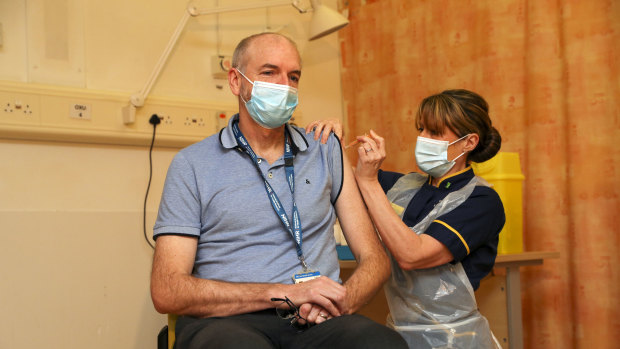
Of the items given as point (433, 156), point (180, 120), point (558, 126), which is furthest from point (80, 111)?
point (558, 126)

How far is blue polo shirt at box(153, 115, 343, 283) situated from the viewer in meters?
1.64

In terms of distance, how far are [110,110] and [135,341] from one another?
102 cm

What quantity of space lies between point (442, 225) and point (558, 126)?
0.97m

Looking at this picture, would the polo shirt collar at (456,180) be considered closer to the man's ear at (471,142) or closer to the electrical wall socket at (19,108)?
the man's ear at (471,142)

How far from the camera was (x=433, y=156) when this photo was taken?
1.98m

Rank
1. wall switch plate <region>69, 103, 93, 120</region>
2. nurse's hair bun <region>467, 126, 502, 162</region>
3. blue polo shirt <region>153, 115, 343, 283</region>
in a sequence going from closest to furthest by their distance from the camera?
blue polo shirt <region>153, 115, 343, 283</region> → nurse's hair bun <region>467, 126, 502, 162</region> → wall switch plate <region>69, 103, 93, 120</region>

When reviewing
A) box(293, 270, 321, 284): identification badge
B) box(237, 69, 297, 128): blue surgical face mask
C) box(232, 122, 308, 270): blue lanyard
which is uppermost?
box(237, 69, 297, 128): blue surgical face mask

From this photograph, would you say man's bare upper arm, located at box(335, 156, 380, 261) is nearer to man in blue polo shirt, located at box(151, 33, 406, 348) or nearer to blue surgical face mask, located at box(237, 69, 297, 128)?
man in blue polo shirt, located at box(151, 33, 406, 348)

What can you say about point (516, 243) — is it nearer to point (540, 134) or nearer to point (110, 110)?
point (540, 134)

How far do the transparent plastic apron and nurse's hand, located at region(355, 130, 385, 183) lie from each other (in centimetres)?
27

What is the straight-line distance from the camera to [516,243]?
2.31m

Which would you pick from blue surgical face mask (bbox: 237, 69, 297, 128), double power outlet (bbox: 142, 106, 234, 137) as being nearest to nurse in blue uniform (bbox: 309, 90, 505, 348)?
blue surgical face mask (bbox: 237, 69, 297, 128)

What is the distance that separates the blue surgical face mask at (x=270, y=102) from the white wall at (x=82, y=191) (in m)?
1.04

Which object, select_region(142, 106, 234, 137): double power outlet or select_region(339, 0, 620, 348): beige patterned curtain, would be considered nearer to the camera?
select_region(339, 0, 620, 348): beige patterned curtain
